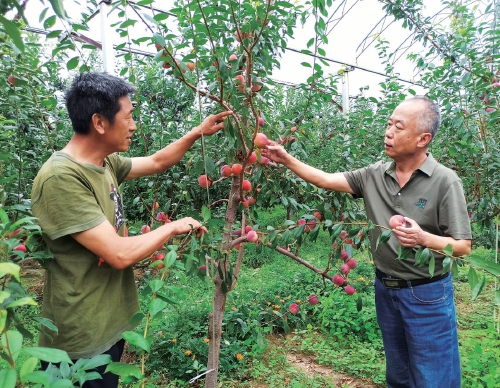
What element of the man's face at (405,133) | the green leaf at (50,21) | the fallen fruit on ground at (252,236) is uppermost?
the green leaf at (50,21)

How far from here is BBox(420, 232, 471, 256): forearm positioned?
1.37 metres

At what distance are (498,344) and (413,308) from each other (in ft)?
5.04

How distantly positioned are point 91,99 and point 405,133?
4.05 feet

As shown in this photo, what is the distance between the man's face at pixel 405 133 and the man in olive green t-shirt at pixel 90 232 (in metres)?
0.79

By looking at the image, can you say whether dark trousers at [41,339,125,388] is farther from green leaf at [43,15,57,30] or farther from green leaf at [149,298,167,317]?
A: green leaf at [43,15,57,30]

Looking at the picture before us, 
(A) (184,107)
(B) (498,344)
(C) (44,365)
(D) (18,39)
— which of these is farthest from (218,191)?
(D) (18,39)

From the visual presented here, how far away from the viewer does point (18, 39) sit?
1.58ft

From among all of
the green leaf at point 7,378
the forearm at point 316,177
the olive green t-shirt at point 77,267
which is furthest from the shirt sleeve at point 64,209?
the forearm at point 316,177

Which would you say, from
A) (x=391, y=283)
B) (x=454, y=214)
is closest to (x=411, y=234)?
(x=454, y=214)

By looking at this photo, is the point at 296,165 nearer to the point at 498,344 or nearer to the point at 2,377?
the point at 2,377

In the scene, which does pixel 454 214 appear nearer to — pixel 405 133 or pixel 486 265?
pixel 405 133

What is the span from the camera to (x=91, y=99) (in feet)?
3.86

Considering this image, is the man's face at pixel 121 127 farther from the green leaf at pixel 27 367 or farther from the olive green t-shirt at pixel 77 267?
the green leaf at pixel 27 367

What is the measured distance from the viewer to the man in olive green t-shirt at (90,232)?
1.07 metres
